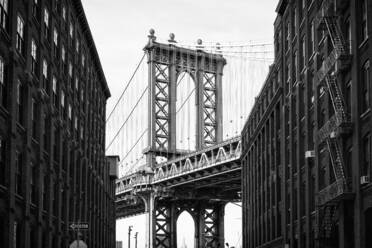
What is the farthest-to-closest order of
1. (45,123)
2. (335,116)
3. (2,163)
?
(45,123), (335,116), (2,163)

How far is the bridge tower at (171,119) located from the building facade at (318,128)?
54.4 m

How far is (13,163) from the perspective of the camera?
37625 mm

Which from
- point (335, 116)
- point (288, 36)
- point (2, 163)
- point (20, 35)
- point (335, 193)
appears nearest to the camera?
point (2, 163)

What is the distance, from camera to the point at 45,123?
1949 inches

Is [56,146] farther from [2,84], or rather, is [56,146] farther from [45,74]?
[2,84]

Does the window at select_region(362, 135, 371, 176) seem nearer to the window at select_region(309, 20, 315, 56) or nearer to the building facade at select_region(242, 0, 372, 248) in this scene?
the building facade at select_region(242, 0, 372, 248)

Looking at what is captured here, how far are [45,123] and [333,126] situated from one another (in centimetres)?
1702

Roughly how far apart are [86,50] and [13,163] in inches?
1486

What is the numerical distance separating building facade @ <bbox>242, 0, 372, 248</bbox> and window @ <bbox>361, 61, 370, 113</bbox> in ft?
0.15

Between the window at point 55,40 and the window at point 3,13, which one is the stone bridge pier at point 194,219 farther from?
the window at point 3,13

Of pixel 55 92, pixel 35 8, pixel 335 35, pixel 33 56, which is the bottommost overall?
pixel 55 92

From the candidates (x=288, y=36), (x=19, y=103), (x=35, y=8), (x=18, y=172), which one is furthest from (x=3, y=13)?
(x=288, y=36)

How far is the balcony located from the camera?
40.0 m

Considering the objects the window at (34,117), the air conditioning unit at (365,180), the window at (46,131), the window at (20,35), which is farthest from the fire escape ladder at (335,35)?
the window at (46,131)
